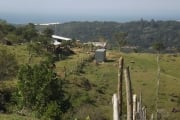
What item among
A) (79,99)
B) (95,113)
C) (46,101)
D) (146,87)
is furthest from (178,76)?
(46,101)

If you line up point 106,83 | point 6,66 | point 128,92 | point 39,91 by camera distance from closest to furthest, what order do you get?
point 128,92
point 39,91
point 6,66
point 106,83

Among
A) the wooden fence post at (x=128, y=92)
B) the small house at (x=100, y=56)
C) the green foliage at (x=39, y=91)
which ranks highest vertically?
the wooden fence post at (x=128, y=92)

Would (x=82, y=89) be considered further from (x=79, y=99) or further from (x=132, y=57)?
(x=132, y=57)

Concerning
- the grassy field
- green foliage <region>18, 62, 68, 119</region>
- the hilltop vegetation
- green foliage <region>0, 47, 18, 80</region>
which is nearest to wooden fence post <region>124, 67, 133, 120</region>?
the hilltop vegetation

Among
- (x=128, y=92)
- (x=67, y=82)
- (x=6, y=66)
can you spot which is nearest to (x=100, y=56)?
(x=67, y=82)

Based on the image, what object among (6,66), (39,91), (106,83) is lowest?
(106,83)

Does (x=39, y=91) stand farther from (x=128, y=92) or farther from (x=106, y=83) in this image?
(x=106, y=83)

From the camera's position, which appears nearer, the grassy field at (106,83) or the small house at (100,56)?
the grassy field at (106,83)

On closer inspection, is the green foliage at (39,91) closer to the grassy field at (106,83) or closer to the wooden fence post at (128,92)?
the grassy field at (106,83)

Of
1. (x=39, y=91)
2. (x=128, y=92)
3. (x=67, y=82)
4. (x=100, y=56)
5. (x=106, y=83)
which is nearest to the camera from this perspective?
(x=128, y=92)

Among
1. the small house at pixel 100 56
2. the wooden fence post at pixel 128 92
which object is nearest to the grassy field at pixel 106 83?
the small house at pixel 100 56
